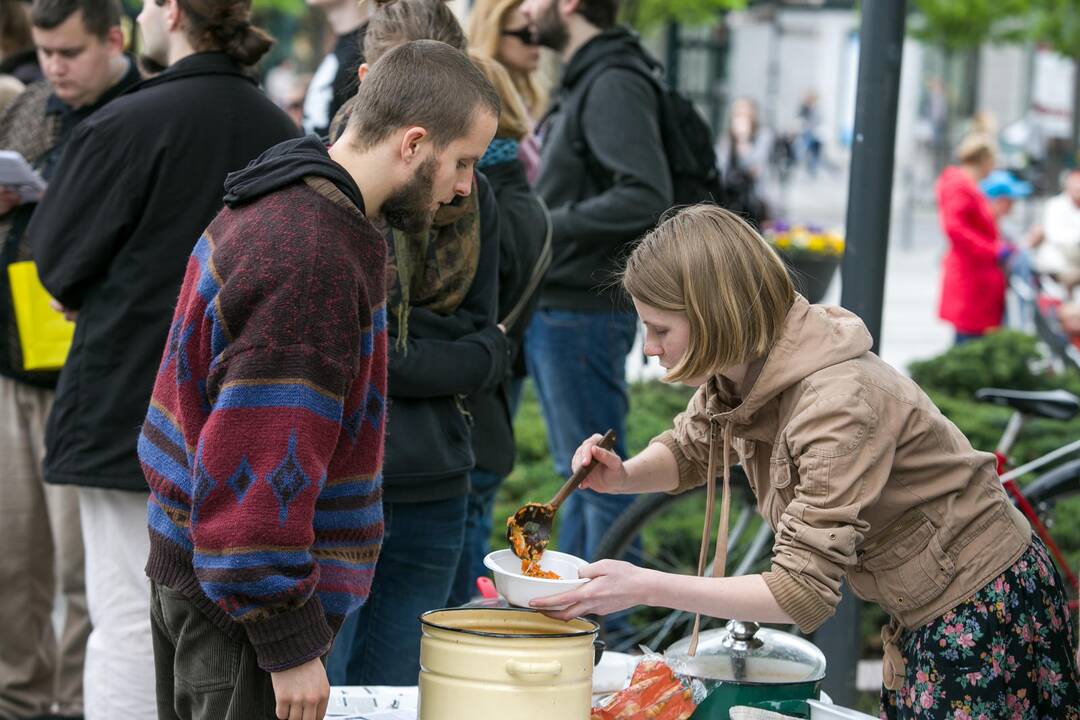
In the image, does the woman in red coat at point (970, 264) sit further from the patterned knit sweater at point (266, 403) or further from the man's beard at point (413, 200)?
the patterned knit sweater at point (266, 403)

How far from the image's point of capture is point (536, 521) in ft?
9.10

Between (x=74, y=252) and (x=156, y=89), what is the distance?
0.42m

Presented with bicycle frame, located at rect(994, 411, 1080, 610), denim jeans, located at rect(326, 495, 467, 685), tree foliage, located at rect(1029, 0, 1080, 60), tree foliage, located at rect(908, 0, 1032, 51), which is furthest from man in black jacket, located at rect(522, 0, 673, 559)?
tree foliage, located at rect(908, 0, 1032, 51)

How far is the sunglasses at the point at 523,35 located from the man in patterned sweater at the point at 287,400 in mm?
2272

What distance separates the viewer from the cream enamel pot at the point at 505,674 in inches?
90.0

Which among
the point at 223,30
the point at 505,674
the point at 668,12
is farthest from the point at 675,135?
the point at 668,12

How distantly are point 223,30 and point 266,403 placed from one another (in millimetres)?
1545

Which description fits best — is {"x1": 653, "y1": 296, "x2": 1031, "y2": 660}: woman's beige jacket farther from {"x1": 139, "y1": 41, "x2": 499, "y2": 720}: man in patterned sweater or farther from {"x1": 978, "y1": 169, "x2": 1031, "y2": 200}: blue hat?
{"x1": 978, "y1": 169, "x2": 1031, "y2": 200}: blue hat

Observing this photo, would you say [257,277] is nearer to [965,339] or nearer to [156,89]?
[156,89]

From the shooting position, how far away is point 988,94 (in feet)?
141

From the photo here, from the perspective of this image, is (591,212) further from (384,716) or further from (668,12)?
(668,12)

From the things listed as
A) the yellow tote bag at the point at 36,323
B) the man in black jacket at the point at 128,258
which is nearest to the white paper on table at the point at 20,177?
the yellow tote bag at the point at 36,323

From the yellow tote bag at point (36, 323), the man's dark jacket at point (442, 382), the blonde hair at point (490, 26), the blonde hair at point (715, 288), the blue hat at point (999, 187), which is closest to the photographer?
the blonde hair at point (715, 288)

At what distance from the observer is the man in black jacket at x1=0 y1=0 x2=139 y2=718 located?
4.05 meters
